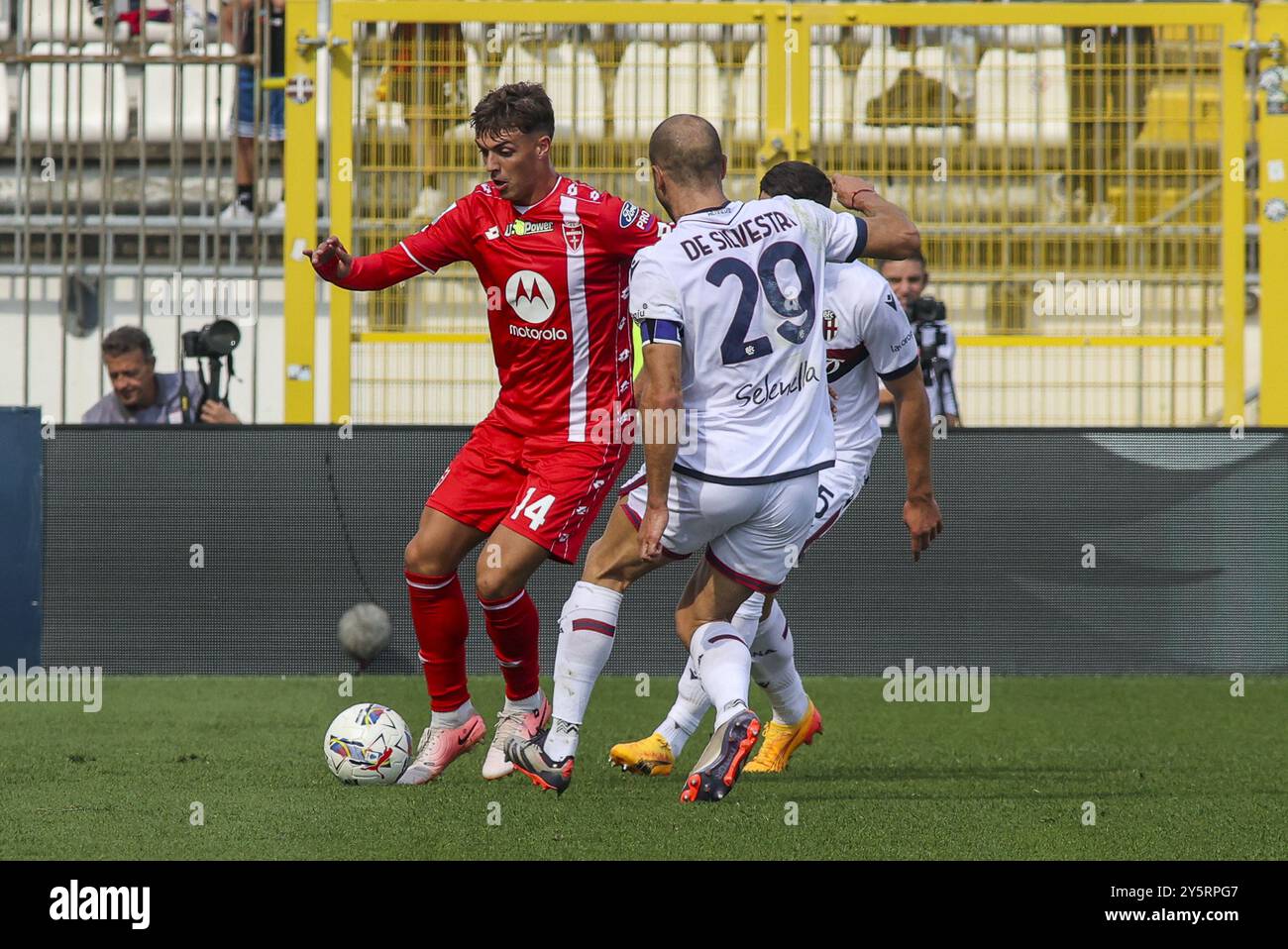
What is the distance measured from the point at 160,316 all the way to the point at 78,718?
12.8 ft

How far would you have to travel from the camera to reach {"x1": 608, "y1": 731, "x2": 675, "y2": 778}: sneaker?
6312 millimetres

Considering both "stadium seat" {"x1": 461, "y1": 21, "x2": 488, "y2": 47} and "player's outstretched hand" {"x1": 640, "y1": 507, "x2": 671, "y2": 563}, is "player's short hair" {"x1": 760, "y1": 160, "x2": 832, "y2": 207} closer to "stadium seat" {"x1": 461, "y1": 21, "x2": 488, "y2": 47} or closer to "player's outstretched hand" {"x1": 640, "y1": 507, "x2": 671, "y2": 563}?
"player's outstretched hand" {"x1": 640, "y1": 507, "x2": 671, "y2": 563}

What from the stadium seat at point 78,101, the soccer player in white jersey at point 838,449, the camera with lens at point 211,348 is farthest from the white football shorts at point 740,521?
the stadium seat at point 78,101

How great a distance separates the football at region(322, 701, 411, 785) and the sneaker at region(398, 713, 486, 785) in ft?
0.29

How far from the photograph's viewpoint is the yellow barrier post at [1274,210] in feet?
34.7

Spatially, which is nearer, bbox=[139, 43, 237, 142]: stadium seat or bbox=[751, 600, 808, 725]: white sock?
bbox=[751, 600, 808, 725]: white sock

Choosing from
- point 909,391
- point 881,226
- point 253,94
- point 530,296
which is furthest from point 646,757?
point 253,94

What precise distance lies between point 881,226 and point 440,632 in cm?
205

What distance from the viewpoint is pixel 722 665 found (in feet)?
19.3

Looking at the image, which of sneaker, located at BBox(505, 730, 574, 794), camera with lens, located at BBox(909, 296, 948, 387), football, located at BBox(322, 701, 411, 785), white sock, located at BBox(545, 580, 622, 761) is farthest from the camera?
camera with lens, located at BBox(909, 296, 948, 387)

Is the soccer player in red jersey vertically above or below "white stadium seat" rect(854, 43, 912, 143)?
below

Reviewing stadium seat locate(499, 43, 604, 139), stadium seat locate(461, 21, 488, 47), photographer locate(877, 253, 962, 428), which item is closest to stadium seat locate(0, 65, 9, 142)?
stadium seat locate(461, 21, 488, 47)

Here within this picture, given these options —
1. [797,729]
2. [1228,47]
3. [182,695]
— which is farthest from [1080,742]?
[1228,47]

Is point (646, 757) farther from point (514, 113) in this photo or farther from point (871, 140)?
point (871, 140)
